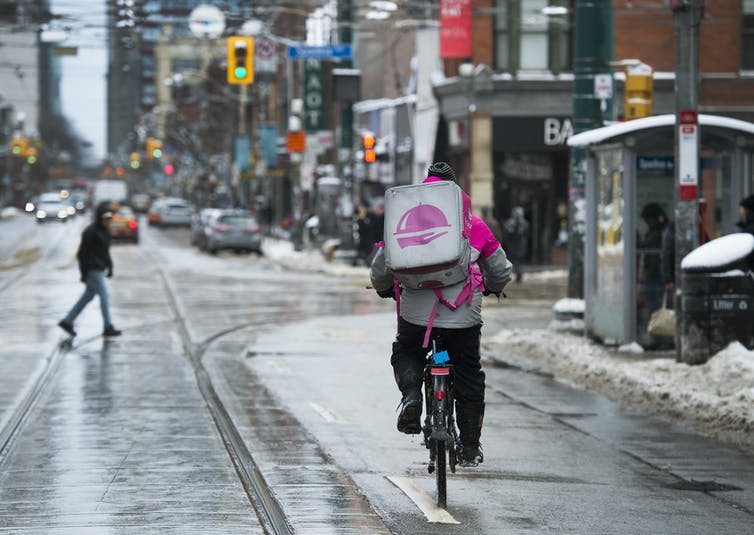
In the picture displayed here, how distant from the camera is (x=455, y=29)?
43.2 metres

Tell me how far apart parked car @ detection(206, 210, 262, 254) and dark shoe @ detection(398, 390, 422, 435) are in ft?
145

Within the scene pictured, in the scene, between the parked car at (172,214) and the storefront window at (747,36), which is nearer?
the storefront window at (747,36)

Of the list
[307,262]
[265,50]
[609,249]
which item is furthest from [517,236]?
[609,249]

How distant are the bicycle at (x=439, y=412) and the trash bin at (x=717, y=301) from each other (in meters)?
6.84

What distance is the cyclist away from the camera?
354 inches

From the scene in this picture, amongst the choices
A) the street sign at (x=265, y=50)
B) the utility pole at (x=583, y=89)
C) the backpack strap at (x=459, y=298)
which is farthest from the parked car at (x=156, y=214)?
the backpack strap at (x=459, y=298)

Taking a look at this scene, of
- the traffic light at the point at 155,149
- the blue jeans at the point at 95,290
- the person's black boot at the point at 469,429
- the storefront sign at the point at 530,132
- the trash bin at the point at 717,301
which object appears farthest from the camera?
the traffic light at the point at 155,149

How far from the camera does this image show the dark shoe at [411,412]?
9.02 meters

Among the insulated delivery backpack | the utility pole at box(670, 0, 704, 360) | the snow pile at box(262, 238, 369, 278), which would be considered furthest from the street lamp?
the insulated delivery backpack

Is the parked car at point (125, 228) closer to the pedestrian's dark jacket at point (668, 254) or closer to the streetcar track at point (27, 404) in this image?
the streetcar track at point (27, 404)

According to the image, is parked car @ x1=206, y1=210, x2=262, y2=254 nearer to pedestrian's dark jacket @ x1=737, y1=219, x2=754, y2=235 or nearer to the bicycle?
pedestrian's dark jacket @ x1=737, y1=219, x2=754, y2=235

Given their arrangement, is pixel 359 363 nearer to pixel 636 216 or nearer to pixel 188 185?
pixel 636 216

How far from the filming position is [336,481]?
33.7 feet

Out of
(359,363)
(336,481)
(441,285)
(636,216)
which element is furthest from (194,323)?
(441,285)
